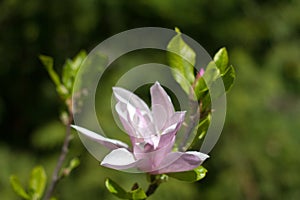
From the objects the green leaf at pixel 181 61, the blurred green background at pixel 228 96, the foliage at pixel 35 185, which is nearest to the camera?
the green leaf at pixel 181 61

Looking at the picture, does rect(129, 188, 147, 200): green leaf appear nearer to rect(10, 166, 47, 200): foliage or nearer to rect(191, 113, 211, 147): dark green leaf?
rect(191, 113, 211, 147): dark green leaf

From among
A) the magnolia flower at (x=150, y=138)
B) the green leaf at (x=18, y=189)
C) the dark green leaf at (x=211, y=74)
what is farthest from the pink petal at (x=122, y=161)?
the green leaf at (x=18, y=189)

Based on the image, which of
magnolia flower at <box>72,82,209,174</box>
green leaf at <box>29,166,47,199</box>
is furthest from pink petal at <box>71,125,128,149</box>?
green leaf at <box>29,166,47,199</box>

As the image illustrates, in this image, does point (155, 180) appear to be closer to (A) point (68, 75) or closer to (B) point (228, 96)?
(A) point (68, 75)

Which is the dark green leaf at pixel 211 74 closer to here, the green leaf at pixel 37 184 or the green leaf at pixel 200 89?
the green leaf at pixel 200 89

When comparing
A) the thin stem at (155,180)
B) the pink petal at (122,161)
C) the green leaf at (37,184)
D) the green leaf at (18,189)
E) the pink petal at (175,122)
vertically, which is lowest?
the green leaf at (37,184)

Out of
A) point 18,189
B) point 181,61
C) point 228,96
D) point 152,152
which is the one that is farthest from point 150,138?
point 228,96

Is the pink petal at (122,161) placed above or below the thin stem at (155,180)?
above

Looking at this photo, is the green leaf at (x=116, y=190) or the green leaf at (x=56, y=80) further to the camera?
the green leaf at (x=56, y=80)
